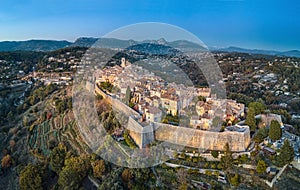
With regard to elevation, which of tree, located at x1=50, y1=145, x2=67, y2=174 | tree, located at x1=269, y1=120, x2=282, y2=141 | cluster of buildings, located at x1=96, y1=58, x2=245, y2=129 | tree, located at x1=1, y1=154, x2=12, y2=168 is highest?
cluster of buildings, located at x1=96, y1=58, x2=245, y2=129

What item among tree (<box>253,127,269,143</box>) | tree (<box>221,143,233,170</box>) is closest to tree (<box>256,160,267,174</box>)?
tree (<box>221,143,233,170</box>)

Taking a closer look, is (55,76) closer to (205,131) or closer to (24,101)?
(24,101)

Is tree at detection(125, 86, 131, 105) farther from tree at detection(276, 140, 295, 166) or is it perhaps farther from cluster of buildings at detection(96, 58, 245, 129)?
tree at detection(276, 140, 295, 166)

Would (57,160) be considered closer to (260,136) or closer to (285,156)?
(260,136)

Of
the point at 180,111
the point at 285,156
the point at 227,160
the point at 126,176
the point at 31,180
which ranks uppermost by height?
the point at 180,111

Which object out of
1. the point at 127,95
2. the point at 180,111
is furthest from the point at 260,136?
the point at 127,95

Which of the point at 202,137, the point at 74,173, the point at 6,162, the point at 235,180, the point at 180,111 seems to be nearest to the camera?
the point at 235,180

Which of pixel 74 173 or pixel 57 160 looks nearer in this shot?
pixel 74 173

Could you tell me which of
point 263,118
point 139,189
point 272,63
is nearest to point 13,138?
point 139,189

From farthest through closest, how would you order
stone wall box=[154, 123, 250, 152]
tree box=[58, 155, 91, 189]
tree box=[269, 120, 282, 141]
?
tree box=[58, 155, 91, 189] < tree box=[269, 120, 282, 141] < stone wall box=[154, 123, 250, 152]

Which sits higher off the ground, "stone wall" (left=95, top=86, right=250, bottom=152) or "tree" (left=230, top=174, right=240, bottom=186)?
"stone wall" (left=95, top=86, right=250, bottom=152)

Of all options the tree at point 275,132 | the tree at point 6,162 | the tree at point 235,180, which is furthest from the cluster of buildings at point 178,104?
the tree at point 6,162
